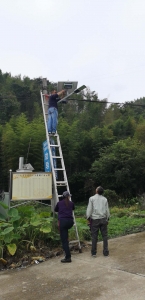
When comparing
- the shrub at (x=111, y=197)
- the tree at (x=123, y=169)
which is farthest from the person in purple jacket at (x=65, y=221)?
the tree at (x=123, y=169)

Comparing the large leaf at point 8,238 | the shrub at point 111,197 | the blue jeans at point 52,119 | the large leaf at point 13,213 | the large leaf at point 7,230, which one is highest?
the blue jeans at point 52,119

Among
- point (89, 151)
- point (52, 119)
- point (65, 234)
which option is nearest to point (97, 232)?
point (65, 234)

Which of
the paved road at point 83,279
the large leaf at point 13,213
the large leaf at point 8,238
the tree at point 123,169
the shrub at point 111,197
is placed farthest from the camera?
the tree at point 123,169

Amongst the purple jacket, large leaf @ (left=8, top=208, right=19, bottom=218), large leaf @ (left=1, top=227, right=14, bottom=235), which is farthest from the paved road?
large leaf @ (left=8, top=208, right=19, bottom=218)

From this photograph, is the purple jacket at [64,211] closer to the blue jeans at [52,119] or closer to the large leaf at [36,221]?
the large leaf at [36,221]

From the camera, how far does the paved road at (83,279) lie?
358 cm

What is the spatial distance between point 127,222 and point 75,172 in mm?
12305

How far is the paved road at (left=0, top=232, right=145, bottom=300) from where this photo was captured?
3580mm

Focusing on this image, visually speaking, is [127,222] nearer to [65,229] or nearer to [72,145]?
[65,229]

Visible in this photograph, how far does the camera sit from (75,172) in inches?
798

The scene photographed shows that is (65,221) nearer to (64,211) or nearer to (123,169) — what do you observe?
(64,211)

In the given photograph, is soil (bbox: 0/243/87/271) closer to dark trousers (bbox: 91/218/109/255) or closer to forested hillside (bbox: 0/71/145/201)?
dark trousers (bbox: 91/218/109/255)

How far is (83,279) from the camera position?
407cm

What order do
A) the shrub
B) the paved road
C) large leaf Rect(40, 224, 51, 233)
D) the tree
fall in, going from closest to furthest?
the paved road
large leaf Rect(40, 224, 51, 233)
the shrub
the tree
